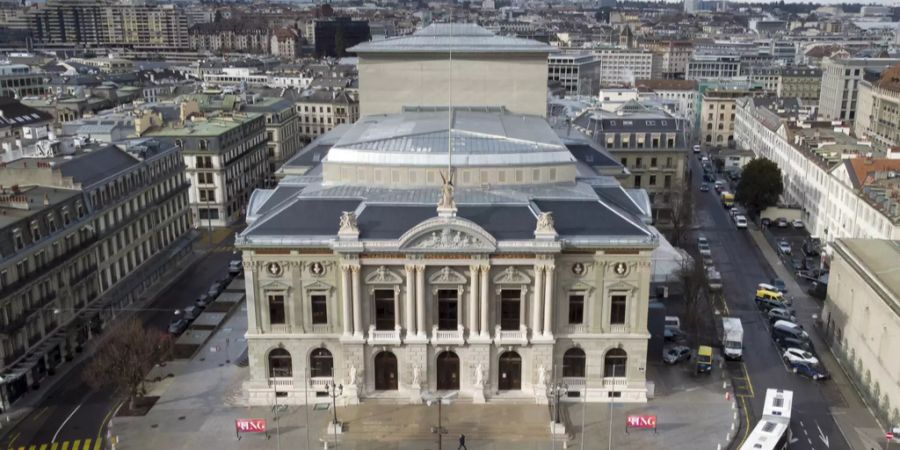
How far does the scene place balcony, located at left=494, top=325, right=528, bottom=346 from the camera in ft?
246

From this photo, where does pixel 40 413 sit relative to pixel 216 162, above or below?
below

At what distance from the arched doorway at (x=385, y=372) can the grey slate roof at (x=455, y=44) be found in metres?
44.5

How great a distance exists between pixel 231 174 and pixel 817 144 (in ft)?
348

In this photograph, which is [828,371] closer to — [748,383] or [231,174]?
[748,383]

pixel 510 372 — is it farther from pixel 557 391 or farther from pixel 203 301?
pixel 203 301

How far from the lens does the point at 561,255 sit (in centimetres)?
7444

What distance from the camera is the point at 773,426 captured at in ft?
222

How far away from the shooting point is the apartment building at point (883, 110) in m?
177

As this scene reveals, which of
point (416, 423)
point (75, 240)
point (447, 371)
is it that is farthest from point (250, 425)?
point (75, 240)

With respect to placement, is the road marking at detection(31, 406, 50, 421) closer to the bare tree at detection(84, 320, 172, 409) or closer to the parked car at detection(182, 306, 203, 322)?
the bare tree at detection(84, 320, 172, 409)

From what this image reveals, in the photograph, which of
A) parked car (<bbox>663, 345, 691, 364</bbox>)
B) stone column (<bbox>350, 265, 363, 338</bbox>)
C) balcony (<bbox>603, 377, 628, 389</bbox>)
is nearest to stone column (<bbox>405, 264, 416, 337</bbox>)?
stone column (<bbox>350, 265, 363, 338</bbox>)

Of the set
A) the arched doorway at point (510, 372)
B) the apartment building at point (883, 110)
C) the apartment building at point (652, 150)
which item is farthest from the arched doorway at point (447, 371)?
the apartment building at point (883, 110)

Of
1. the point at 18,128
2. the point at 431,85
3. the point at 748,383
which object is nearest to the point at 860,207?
the point at 748,383

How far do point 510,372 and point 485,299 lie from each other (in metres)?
8.62
